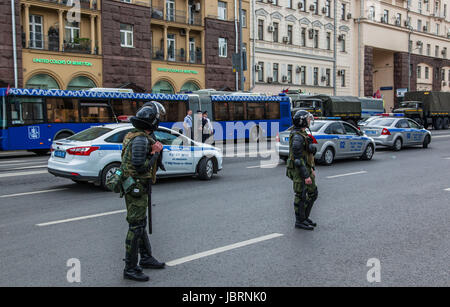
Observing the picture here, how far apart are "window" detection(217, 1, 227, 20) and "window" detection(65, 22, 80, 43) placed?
42.3ft

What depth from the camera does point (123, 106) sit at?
22734mm

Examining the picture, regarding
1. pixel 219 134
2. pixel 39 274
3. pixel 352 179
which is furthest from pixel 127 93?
pixel 39 274

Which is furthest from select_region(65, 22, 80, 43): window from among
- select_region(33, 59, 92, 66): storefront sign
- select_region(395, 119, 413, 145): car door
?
select_region(395, 119, 413, 145): car door

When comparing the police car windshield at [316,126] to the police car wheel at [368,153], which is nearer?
the police car windshield at [316,126]

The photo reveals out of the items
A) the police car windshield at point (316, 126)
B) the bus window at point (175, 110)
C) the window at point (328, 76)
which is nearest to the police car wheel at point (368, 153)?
the police car windshield at point (316, 126)

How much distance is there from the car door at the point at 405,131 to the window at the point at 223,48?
21.6 meters

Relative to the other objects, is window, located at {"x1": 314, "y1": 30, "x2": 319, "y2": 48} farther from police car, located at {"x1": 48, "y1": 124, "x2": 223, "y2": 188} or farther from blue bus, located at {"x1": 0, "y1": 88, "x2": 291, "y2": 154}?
police car, located at {"x1": 48, "y1": 124, "x2": 223, "y2": 188}

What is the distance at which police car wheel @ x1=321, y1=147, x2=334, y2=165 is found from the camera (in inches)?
603

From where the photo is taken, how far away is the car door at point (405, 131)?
20.9m

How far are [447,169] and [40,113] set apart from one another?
50.7ft

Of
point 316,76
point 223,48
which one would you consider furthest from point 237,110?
point 316,76

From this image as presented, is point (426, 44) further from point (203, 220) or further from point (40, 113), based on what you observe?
point (203, 220)

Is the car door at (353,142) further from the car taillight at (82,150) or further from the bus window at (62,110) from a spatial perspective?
the bus window at (62,110)

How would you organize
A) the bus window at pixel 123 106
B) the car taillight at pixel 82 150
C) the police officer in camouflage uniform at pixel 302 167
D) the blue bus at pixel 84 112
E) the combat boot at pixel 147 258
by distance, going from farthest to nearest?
the bus window at pixel 123 106
the blue bus at pixel 84 112
the car taillight at pixel 82 150
the police officer in camouflage uniform at pixel 302 167
the combat boot at pixel 147 258
